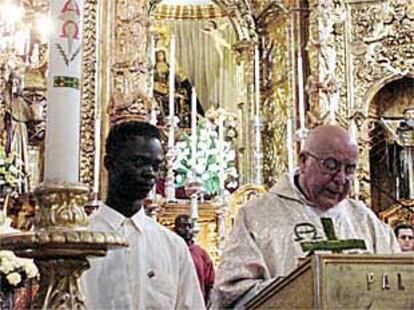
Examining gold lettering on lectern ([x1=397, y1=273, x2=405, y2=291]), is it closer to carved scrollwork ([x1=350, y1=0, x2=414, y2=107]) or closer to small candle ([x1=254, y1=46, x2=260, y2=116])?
carved scrollwork ([x1=350, y1=0, x2=414, y2=107])

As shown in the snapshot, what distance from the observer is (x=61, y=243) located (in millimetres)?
1771

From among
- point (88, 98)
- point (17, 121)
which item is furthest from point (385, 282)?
point (88, 98)

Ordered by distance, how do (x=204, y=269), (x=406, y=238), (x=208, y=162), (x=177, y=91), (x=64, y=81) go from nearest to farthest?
(x=64, y=81) → (x=204, y=269) → (x=406, y=238) → (x=208, y=162) → (x=177, y=91)

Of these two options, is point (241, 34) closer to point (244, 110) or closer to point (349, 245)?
point (244, 110)

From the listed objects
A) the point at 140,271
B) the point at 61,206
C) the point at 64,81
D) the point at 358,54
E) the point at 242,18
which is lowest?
the point at 140,271

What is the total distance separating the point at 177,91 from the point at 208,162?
205cm

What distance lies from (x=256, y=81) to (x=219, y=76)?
2.06 m

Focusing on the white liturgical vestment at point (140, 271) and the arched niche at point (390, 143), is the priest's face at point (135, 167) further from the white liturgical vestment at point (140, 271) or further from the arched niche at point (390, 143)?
the arched niche at point (390, 143)

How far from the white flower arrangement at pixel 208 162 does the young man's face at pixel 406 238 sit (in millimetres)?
3332

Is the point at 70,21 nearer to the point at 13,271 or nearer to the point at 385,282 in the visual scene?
the point at 385,282

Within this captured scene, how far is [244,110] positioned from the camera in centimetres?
1002

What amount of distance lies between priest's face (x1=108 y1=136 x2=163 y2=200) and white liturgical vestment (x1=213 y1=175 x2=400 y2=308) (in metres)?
0.58

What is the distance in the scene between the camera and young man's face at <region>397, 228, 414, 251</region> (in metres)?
Answer: 6.23

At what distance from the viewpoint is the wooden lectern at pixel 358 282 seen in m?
2.08
